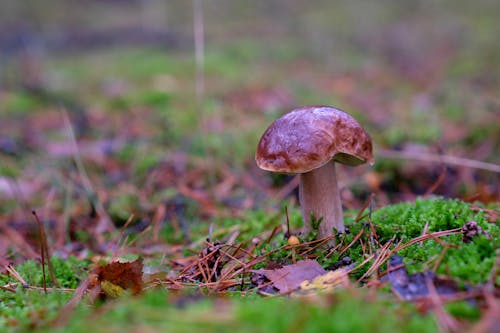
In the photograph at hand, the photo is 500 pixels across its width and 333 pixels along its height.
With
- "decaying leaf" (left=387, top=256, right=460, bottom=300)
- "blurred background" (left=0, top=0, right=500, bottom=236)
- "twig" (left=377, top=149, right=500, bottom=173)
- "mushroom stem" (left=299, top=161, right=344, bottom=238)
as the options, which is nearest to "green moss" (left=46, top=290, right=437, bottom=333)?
"decaying leaf" (left=387, top=256, right=460, bottom=300)

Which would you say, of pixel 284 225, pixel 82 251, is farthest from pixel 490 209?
pixel 82 251

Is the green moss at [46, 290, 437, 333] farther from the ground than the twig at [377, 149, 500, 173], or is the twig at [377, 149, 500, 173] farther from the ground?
the green moss at [46, 290, 437, 333]

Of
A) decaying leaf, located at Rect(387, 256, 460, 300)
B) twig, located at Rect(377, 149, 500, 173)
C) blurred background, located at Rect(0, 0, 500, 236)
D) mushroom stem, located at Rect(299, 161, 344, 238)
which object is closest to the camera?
decaying leaf, located at Rect(387, 256, 460, 300)

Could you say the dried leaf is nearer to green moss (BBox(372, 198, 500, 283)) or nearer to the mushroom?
the mushroom

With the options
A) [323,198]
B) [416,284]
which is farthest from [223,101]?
[416,284]

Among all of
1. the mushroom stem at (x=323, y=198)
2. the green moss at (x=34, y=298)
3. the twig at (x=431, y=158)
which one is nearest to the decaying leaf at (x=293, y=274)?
the mushroom stem at (x=323, y=198)

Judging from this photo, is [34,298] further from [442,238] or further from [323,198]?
[442,238]

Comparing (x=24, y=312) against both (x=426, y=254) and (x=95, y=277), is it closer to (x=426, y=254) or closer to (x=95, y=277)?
(x=95, y=277)
